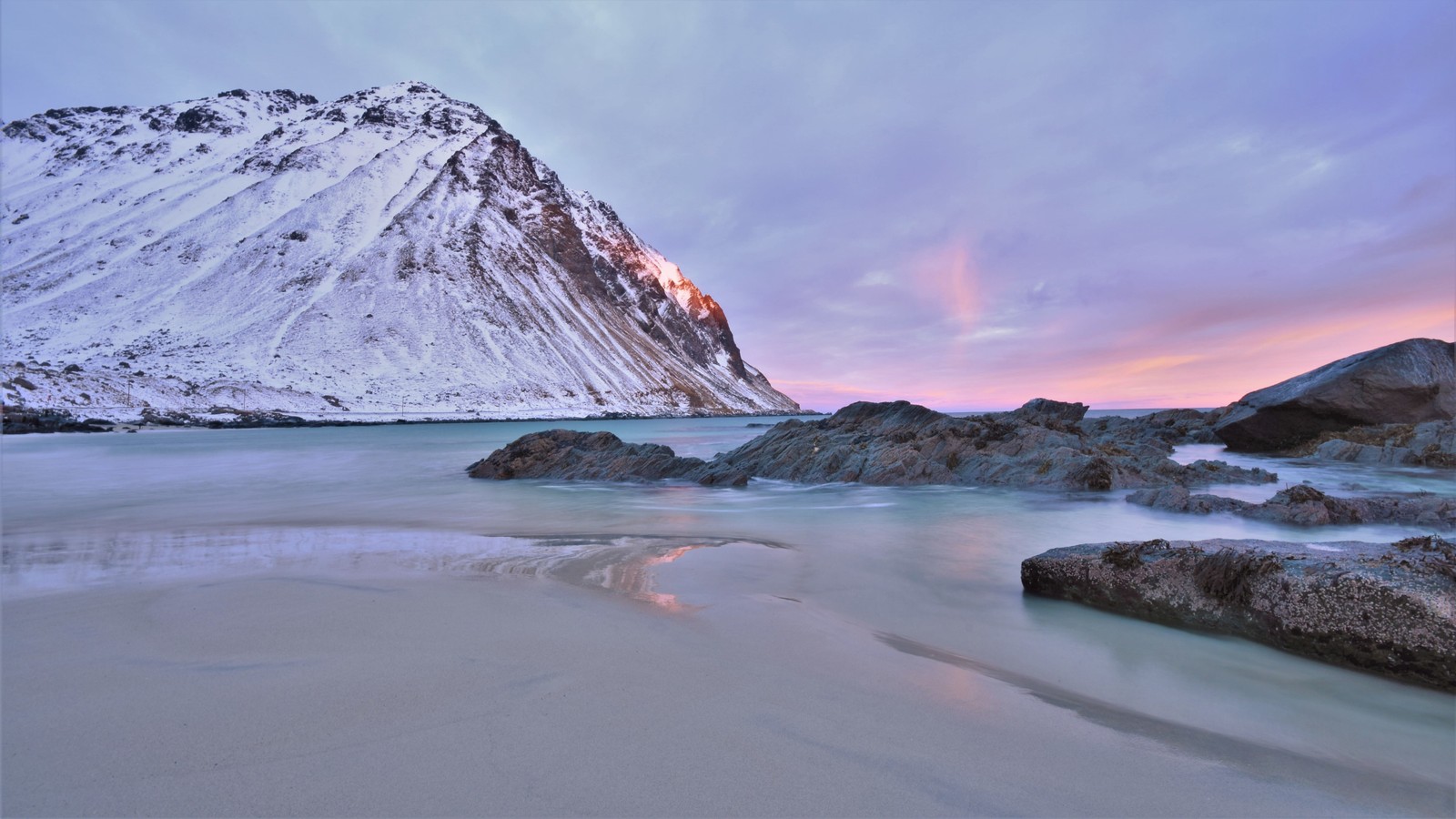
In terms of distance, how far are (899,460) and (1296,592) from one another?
33.1ft

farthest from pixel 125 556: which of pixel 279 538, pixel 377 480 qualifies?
pixel 377 480

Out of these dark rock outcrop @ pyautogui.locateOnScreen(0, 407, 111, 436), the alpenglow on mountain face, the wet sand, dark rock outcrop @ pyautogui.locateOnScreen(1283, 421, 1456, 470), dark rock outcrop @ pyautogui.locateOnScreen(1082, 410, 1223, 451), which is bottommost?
the wet sand

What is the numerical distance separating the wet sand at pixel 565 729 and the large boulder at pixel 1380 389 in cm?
2090

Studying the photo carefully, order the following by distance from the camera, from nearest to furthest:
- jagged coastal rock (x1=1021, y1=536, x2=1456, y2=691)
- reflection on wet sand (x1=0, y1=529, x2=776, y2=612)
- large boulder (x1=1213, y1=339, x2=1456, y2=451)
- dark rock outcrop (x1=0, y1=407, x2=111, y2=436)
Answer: jagged coastal rock (x1=1021, y1=536, x2=1456, y2=691) < reflection on wet sand (x1=0, y1=529, x2=776, y2=612) < large boulder (x1=1213, y1=339, x2=1456, y2=451) < dark rock outcrop (x1=0, y1=407, x2=111, y2=436)

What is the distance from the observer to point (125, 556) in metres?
6.45

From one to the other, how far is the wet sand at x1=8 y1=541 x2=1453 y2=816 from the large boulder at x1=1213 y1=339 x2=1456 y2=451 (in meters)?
20.9

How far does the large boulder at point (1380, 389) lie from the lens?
16.8 m

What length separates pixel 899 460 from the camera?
14125 mm

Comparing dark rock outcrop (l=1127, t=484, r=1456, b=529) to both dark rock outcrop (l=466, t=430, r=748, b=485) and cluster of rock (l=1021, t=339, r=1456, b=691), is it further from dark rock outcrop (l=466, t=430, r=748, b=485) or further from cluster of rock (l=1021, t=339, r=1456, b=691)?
dark rock outcrop (l=466, t=430, r=748, b=485)

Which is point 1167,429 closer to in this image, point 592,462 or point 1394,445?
point 1394,445

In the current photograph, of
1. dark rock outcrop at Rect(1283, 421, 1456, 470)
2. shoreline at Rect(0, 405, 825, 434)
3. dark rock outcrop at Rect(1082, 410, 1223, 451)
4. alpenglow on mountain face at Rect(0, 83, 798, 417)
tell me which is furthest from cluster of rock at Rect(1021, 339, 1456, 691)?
alpenglow on mountain face at Rect(0, 83, 798, 417)

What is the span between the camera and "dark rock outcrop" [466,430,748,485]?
15258 millimetres

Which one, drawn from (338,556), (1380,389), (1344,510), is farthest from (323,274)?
(1380,389)

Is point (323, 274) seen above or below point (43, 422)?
above
